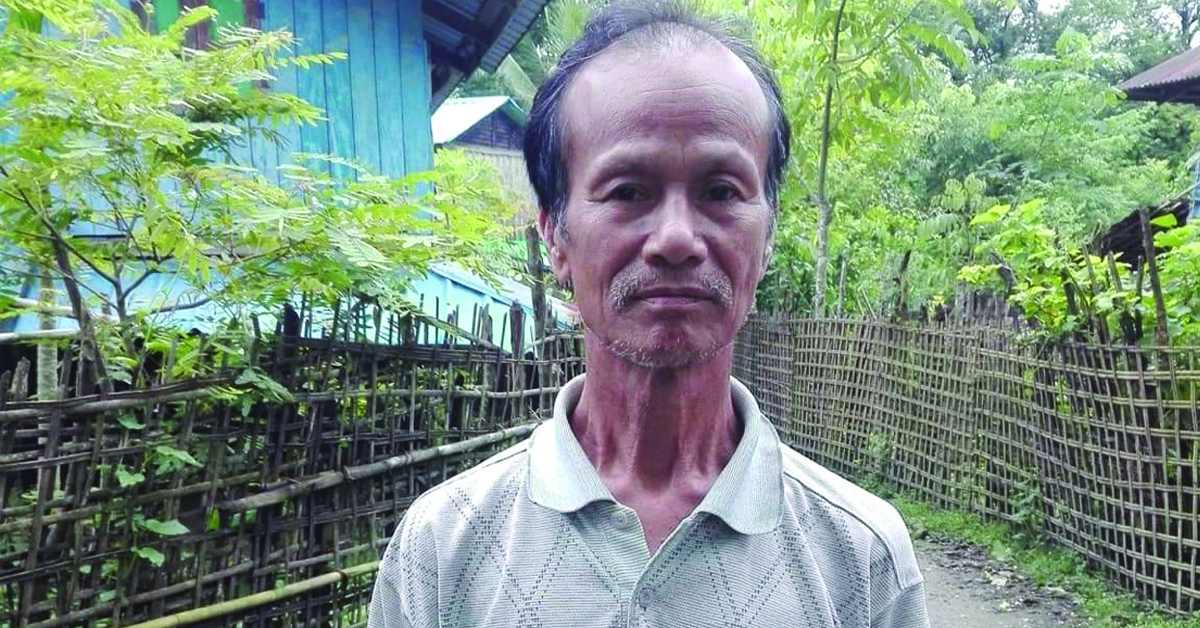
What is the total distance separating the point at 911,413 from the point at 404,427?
5930mm

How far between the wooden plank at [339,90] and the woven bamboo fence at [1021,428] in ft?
17.9

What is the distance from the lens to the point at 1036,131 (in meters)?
17.5

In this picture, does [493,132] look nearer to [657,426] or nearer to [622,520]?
[657,426]

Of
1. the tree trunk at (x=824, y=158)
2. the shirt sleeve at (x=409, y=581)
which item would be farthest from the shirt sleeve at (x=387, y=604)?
the tree trunk at (x=824, y=158)

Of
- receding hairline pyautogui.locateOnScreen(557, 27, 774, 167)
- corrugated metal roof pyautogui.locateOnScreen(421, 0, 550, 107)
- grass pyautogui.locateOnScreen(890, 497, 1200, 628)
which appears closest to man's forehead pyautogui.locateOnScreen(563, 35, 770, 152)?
receding hairline pyautogui.locateOnScreen(557, 27, 774, 167)

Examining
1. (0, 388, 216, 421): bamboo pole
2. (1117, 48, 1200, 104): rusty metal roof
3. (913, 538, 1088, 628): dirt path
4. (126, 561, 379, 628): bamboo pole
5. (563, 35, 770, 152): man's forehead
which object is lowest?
(913, 538, 1088, 628): dirt path

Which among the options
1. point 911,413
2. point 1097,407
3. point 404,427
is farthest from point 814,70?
point 404,427

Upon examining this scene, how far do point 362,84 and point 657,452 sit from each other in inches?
283

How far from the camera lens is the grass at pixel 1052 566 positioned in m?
5.93

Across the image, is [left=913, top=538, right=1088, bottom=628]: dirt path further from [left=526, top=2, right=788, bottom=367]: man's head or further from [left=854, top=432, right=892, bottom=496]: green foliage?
[left=526, top=2, right=788, bottom=367]: man's head

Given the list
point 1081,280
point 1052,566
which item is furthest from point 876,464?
point 1081,280

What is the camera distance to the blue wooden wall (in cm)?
765

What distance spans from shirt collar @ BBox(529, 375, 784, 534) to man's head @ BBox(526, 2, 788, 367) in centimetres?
18

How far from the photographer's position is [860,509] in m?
1.52
